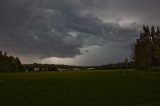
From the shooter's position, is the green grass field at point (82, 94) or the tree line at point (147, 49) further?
the tree line at point (147, 49)

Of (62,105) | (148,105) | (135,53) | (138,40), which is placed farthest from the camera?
(138,40)

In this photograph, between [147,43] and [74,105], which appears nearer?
[74,105]

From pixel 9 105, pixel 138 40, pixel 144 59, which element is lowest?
pixel 9 105

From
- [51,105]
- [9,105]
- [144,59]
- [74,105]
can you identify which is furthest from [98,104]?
[144,59]

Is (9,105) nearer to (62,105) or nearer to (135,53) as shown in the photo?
(62,105)

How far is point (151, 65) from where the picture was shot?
132m

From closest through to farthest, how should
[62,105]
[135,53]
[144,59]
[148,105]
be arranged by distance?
[148,105]
[62,105]
[144,59]
[135,53]

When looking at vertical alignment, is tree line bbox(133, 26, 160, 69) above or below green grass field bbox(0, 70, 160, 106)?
above

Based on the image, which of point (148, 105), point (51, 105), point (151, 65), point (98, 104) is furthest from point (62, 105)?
point (151, 65)

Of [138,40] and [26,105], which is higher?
[138,40]

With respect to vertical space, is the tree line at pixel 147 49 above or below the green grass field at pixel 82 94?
above

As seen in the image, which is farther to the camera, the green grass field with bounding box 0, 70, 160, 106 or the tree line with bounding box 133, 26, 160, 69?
the tree line with bounding box 133, 26, 160, 69

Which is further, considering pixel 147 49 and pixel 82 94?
pixel 147 49

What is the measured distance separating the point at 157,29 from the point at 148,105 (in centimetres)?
11121
